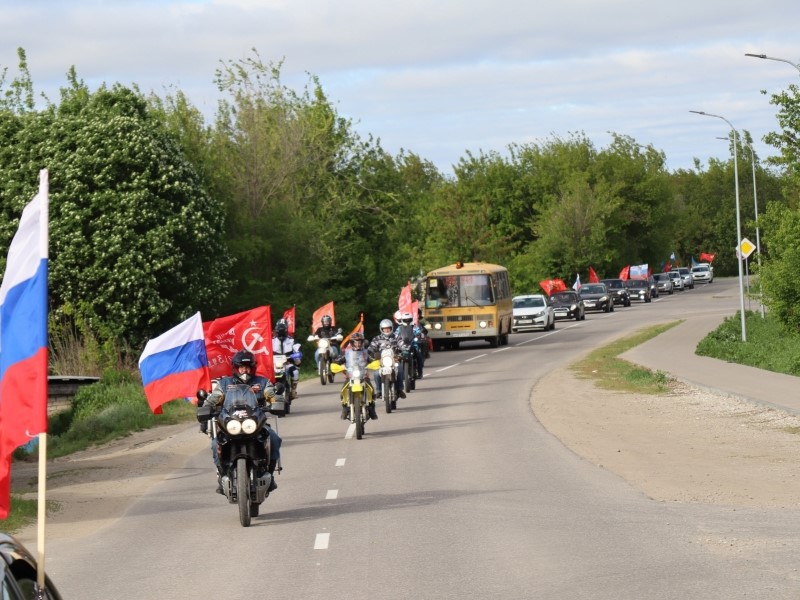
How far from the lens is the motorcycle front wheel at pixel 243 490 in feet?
42.0

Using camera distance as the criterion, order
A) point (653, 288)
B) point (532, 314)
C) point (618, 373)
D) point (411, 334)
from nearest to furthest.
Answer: point (411, 334) < point (618, 373) < point (532, 314) < point (653, 288)

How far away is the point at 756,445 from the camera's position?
1888cm

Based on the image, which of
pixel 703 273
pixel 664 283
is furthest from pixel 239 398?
pixel 703 273

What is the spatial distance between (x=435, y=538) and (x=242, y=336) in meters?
11.0

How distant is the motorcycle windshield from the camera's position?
43.3 ft

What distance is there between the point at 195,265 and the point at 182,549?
2966cm

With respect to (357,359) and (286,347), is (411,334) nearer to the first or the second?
(286,347)

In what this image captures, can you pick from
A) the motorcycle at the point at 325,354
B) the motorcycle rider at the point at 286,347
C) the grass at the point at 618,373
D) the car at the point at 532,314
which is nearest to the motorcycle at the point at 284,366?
the motorcycle rider at the point at 286,347

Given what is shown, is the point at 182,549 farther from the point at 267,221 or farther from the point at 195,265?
the point at 267,221

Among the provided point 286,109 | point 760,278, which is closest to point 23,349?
point 760,278

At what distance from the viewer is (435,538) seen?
1167 centimetres

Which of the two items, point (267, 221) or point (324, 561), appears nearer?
point (324, 561)

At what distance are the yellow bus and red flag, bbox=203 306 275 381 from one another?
2431 centimetres

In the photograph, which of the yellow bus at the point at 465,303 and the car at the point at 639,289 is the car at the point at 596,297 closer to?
the car at the point at 639,289
